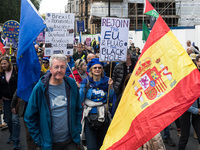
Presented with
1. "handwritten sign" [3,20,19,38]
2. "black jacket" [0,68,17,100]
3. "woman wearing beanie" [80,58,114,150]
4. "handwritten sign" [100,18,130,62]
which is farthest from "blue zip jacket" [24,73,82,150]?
"handwritten sign" [3,20,19,38]

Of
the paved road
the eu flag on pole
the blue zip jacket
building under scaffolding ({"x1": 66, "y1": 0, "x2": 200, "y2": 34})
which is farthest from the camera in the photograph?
building under scaffolding ({"x1": 66, "y1": 0, "x2": 200, "y2": 34})

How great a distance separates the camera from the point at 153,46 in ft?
10.1

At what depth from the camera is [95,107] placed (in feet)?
14.2

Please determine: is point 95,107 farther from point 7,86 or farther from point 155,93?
point 7,86

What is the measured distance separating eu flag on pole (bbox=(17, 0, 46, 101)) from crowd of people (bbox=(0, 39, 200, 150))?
318 millimetres

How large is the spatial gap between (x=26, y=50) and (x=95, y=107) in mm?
1637

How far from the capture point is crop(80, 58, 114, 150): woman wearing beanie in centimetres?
429

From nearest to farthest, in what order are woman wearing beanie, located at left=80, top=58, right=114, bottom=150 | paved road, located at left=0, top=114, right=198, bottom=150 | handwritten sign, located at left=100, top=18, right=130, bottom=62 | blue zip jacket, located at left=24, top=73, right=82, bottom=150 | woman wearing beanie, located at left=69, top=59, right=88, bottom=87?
1. blue zip jacket, located at left=24, top=73, right=82, bottom=150
2. woman wearing beanie, located at left=80, top=58, right=114, bottom=150
3. handwritten sign, located at left=100, top=18, right=130, bottom=62
4. paved road, located at left=0, top=114, right=198, bottom=150
5. woman wearing beanie, located at left=69, top=59, right=88, bottom=87

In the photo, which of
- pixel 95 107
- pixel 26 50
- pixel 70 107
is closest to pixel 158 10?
pixel 26 50

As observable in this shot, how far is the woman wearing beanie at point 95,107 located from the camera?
14.1ft

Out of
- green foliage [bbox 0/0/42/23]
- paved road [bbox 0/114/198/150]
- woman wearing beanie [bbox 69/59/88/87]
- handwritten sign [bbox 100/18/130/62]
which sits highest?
green foliage [bbox 0/0/42/23]

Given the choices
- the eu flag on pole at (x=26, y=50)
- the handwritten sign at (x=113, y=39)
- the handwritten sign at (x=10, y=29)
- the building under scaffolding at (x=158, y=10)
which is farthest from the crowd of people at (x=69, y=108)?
the building under scaffolding at (x=158, y=10)

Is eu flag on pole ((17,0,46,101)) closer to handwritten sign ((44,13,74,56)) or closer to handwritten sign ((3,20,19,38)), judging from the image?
handwritten sign ((44,13,74,56))

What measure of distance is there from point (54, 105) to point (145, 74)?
1.13m
